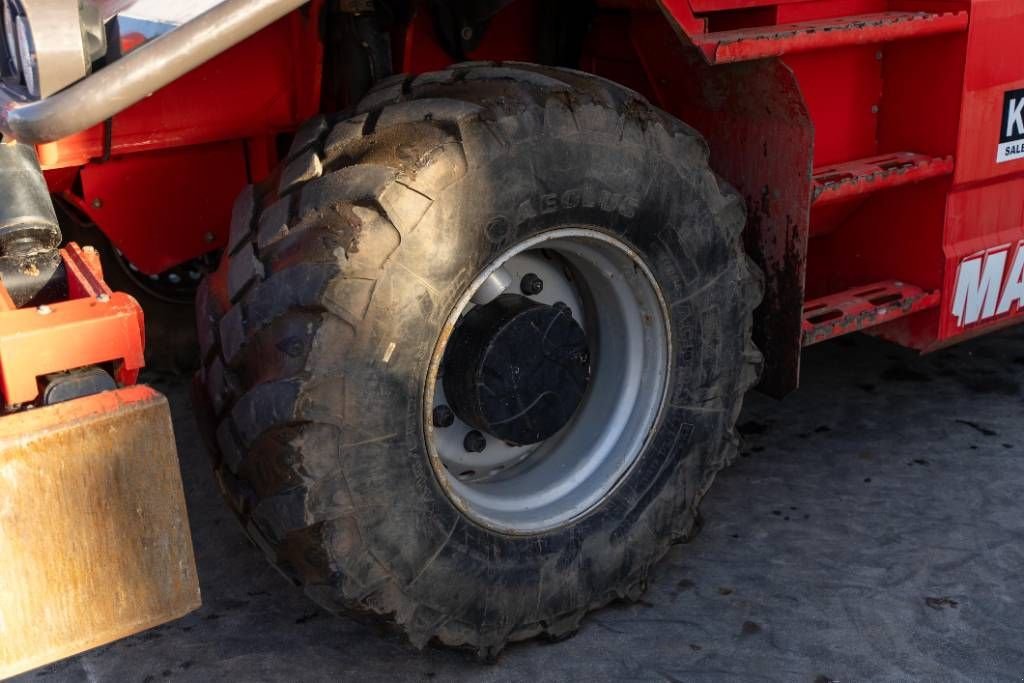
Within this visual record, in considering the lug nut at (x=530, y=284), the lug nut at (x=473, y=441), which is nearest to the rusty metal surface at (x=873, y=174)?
the lug nut at (x=530, y=284)

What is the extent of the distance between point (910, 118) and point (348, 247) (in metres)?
1.81

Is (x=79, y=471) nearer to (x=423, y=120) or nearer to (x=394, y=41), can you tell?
(x=423, y=120)

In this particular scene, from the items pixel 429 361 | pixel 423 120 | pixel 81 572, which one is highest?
pixel 423 120

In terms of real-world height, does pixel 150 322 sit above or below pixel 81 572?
below

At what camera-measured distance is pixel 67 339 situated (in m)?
1.88

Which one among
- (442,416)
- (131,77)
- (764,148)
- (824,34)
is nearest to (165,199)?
(442,416)

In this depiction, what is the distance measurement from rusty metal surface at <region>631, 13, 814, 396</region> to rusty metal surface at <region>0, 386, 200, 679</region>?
5.26ft

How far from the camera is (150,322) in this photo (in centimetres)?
368

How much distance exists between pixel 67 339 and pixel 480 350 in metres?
0.85

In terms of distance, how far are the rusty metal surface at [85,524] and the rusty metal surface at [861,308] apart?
5.55ft

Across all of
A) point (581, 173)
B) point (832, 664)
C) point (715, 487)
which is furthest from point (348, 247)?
point (715, 487)

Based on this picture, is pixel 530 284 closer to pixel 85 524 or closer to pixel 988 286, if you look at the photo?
pixel 85 524

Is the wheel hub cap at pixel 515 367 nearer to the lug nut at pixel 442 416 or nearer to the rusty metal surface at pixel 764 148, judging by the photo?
the lug nut at pixel 442 416

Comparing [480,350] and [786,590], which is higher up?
[480,350]
